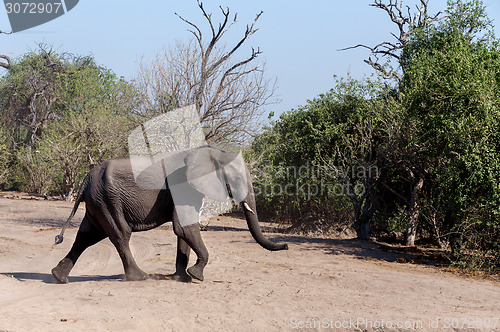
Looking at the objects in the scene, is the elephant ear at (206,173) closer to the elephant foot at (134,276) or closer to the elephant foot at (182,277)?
the elephant foot at (182,277)

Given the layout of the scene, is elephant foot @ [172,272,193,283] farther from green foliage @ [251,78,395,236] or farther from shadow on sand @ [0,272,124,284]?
green foliage @ [251,78,395,236]

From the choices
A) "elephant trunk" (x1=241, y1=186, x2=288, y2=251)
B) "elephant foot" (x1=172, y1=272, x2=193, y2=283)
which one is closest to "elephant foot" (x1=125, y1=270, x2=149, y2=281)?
"elephant foot" (x1=172, y1=272, x2=193, y2=283)

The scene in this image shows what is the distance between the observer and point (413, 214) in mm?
17141

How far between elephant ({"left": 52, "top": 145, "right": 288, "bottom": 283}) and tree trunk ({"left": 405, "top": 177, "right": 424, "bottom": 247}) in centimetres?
878

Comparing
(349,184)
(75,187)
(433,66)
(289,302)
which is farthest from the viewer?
(75,187)

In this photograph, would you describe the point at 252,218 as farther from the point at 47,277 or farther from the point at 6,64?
the point at 6,64

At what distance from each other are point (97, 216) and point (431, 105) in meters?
8.72

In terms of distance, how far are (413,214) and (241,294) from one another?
10.2m

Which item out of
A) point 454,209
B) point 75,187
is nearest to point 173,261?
point 454,209

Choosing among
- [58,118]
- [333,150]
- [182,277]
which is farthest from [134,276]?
[58,118]

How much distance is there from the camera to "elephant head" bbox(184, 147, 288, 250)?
877 centimetres

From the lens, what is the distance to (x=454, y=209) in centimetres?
1302

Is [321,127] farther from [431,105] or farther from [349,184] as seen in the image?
[431,105]

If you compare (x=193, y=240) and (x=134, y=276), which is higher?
(x=193, y=240)
